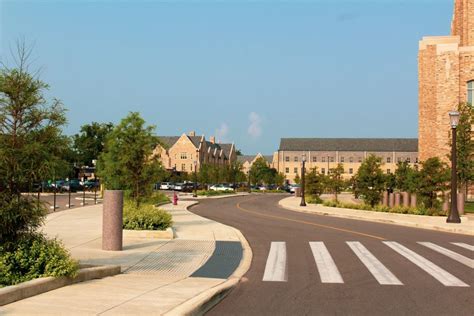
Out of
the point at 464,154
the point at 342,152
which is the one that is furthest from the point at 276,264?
the point at 342,152

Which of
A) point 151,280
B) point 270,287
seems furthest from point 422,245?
point 151,280

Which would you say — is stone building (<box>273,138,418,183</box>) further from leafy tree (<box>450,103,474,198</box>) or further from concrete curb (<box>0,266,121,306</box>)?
concrete curb (<box>0,266,121,306</box>)

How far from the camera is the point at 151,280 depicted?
9.34 metres

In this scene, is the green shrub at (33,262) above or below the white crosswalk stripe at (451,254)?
above

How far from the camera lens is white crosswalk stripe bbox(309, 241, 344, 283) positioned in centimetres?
1027

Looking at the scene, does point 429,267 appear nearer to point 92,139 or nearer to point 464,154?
point 464,154

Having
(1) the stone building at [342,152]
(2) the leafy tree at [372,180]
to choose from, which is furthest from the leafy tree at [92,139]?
(2) the leafy tree at [372,180]

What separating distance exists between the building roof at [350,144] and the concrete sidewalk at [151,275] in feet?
456

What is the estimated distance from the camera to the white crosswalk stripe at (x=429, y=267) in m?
9.88

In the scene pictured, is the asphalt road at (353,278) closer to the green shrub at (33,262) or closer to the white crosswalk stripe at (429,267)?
the white crosswalk stripe at (429,267)

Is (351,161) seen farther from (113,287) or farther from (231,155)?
(113,287)

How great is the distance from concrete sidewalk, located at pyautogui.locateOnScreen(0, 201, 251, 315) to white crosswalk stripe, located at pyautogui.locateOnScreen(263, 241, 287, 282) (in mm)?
541

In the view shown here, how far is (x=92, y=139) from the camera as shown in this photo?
108m

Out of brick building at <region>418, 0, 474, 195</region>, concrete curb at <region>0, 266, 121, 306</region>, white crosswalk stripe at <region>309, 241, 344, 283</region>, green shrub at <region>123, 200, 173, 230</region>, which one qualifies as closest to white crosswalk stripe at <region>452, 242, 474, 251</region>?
white crosswalk stripe at <region>309, 241, 344, 283</region>
